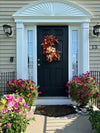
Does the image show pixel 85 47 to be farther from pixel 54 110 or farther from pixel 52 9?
pixel 54 110

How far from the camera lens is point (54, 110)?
3.11 m

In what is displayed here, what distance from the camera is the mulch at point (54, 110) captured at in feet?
9.47

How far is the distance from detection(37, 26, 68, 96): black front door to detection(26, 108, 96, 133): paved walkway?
1074 millimetres

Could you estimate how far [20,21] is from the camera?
3.54 m

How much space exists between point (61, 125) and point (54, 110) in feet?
2.22

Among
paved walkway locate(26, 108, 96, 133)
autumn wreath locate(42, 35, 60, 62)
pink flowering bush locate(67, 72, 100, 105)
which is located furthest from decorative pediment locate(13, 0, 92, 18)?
paved walkway locate(26, 108, 96, 133)

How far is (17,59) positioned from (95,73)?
2.23m

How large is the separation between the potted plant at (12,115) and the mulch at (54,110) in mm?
987

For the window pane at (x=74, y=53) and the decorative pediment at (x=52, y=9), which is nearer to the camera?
the decorative pediment at (x=52, y=9)

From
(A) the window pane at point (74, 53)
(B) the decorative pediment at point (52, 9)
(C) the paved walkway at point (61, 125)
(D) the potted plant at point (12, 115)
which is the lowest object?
(C) the paved walkway at point (61, 125)

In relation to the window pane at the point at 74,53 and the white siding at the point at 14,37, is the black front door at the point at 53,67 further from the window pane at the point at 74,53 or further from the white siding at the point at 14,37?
the white siding at the point at 14,37

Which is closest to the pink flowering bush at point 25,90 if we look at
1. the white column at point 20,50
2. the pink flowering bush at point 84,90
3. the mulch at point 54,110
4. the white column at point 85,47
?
A: the mulch at point 54,110

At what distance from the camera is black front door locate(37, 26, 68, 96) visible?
12.3 ft

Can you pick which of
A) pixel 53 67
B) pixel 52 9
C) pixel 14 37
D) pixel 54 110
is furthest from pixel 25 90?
pixel 52 9
